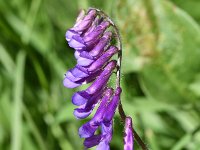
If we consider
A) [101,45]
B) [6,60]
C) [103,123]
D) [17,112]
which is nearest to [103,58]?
[101,45]

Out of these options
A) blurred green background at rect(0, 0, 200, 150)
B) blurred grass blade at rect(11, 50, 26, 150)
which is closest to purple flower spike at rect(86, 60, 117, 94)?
blurred green background at rect(0, 0, 200, 150)

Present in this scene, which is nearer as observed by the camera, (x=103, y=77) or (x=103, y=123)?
(x=103, y=123)

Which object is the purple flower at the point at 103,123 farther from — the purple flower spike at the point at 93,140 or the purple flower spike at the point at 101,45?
the purple flower spike at the point at 101,45

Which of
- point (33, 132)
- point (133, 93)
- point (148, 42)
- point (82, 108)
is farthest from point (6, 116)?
point (82, 108)

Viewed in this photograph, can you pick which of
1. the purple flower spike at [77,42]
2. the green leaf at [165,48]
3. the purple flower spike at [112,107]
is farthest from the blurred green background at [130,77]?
the purple flower spike at [77,42]

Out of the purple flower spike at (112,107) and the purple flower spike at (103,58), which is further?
the purple flower spike at (103,58)

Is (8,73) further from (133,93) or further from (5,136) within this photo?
(133,93)

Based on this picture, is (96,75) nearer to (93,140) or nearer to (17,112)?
(93,140)
